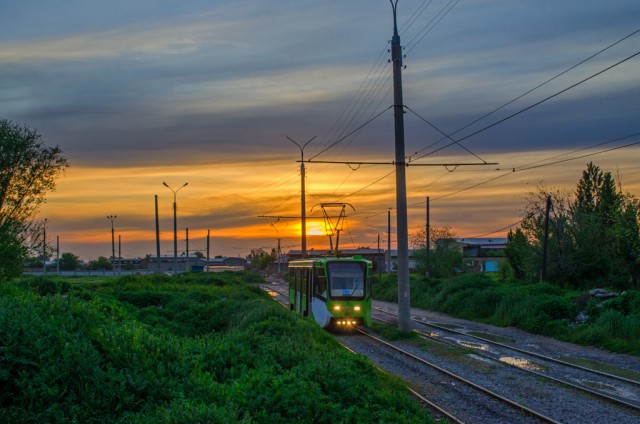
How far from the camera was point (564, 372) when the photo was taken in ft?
57.2

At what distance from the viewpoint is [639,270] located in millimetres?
45156

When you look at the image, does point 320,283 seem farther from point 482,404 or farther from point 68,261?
point 68,261

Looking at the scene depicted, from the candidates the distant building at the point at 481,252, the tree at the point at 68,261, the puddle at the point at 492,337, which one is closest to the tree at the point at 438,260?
the distant building at the point at 481,252

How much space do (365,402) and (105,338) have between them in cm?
449

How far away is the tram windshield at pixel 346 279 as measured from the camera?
26906 millimetres

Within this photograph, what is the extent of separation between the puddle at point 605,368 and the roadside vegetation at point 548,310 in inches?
92.2

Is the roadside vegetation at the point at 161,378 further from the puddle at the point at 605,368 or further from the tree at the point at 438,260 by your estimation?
the tree at the point at 438,260

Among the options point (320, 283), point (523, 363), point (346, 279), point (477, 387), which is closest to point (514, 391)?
point (477, 387)

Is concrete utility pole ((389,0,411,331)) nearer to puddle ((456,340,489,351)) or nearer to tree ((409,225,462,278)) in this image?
puddle ((456,340,489,351))

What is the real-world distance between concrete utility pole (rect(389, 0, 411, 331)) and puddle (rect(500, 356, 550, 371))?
5943 mm

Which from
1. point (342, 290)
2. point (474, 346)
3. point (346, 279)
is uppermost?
point (346, 279)

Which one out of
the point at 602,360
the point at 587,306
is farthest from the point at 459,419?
→ the point at 587,306

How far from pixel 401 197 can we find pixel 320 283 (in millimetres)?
5356

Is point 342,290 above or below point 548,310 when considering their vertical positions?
above
